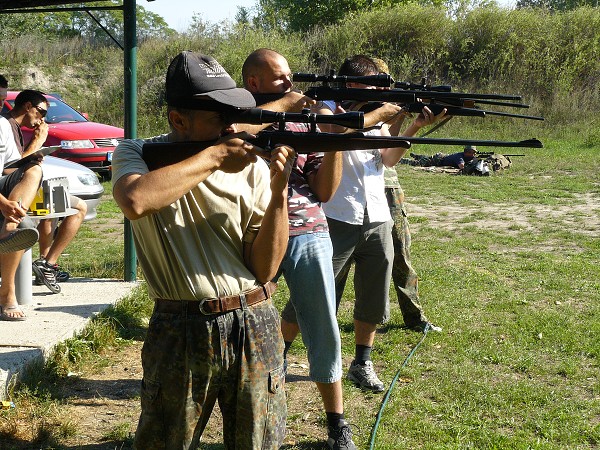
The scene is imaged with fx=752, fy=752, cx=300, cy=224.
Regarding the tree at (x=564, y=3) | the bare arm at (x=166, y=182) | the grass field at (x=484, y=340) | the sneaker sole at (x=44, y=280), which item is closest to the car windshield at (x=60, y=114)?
the grass field at (x=484, y=340)

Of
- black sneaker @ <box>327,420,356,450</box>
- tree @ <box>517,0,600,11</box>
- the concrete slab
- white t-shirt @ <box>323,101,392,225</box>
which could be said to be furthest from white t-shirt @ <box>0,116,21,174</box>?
tree @ <box>517,0,600,11</box>

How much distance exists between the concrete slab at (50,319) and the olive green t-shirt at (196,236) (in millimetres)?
2438

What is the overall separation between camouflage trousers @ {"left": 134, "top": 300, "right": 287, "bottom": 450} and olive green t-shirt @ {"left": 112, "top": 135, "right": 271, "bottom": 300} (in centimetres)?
12

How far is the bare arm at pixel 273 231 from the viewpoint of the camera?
2.77 meters

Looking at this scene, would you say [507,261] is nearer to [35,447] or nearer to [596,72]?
[35,447]

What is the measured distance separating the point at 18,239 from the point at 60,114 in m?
11.6

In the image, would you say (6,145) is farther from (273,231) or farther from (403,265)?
(273,231)

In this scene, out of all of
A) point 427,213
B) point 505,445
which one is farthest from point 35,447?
point 427,213

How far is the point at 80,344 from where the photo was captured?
569 cm

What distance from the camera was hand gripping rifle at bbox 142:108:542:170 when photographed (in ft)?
8.76

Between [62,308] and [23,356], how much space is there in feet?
4.16

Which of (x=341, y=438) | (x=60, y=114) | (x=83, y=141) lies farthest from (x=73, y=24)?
(x=341, y=438)

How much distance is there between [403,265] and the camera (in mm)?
6465

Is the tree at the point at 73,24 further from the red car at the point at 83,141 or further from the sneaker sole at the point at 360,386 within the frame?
the sneaker sole at the point at 360,386
